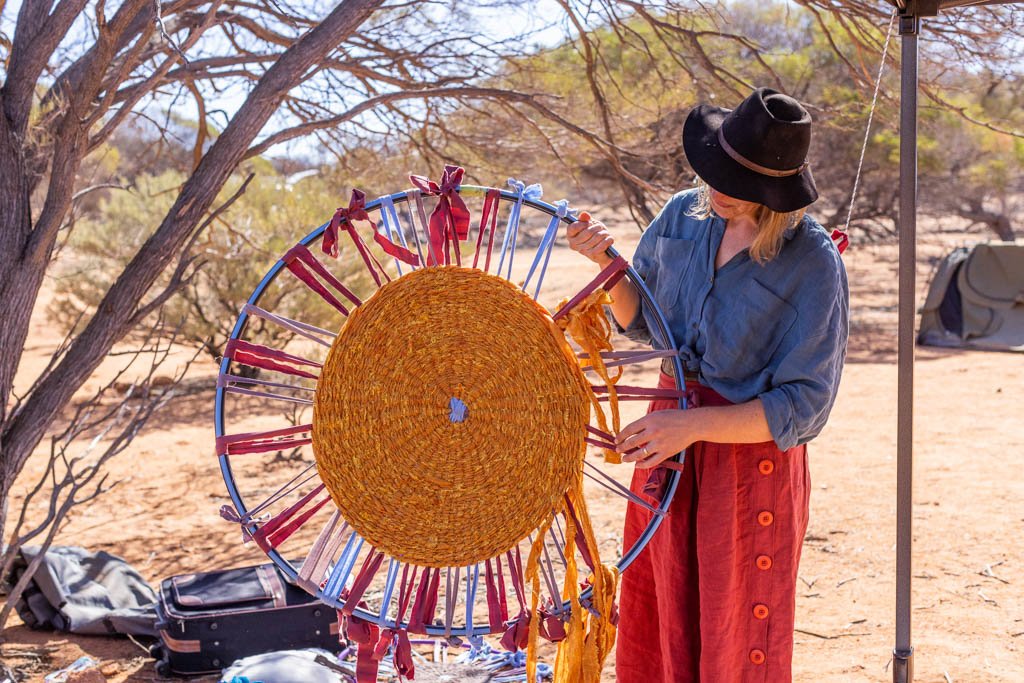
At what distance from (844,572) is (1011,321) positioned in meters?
6.20

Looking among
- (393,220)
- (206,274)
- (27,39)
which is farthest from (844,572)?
(206,274)

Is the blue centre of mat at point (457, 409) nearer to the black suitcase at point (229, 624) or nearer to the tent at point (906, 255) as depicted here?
the tent at point (906, 255)

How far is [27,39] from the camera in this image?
8.41 feet

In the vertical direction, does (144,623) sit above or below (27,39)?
below

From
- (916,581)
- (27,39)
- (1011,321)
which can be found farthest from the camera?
(1011,321)

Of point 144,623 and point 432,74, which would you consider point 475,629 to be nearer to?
point 144,623

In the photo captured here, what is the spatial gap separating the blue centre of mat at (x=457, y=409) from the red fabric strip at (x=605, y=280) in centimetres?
22

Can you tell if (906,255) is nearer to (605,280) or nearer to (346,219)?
(605,280)

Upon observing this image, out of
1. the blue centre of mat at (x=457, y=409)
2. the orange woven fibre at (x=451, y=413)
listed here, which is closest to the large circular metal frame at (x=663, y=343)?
the orange woven fibre at (x=451, y=413)

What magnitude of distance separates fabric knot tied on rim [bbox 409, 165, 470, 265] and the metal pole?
36.6 inches

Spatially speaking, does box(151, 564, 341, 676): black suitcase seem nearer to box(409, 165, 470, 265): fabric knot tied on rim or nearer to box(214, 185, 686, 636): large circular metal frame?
box(214, 185, 686, 636): large circular metal frame

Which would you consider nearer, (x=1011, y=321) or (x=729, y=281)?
(x=729, y=281)

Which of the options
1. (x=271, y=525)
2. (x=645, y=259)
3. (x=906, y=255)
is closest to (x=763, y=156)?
(x=645, y=259)

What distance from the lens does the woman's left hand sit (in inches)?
65.6
